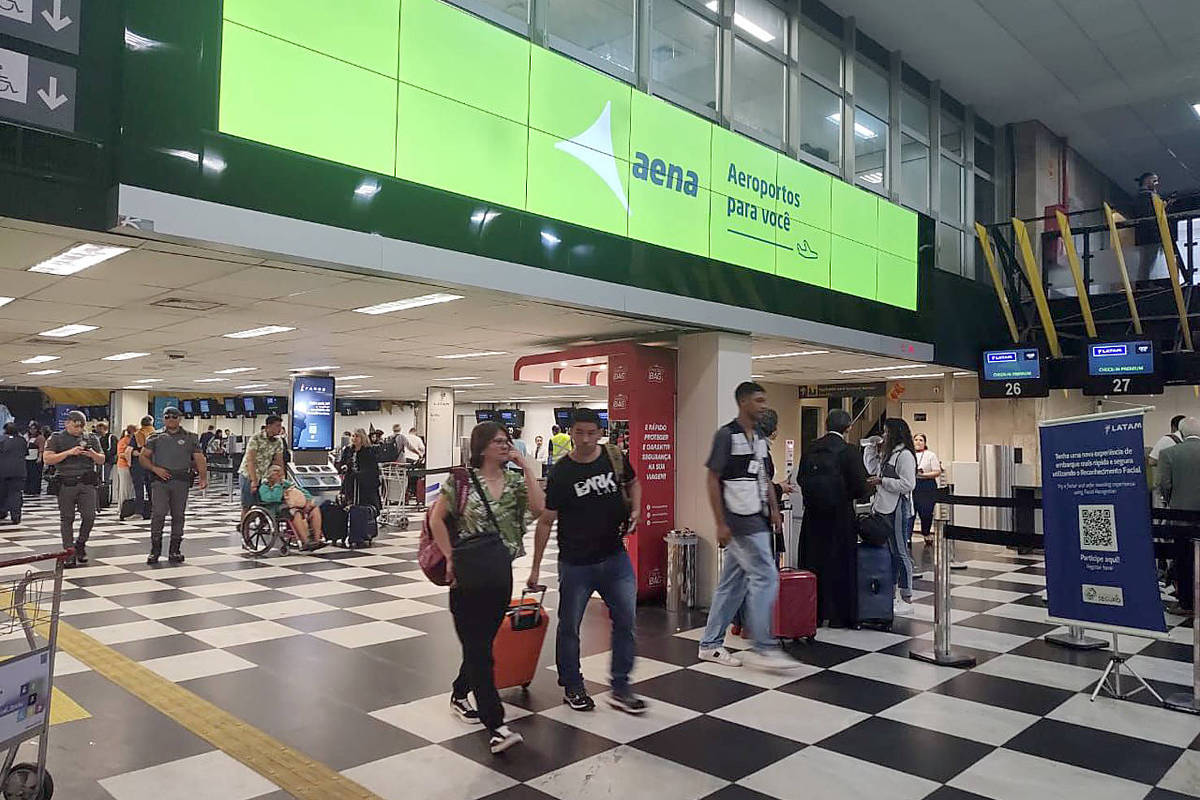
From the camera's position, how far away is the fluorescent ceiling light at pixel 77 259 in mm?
4789

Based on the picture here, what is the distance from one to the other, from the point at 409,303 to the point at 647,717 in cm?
375

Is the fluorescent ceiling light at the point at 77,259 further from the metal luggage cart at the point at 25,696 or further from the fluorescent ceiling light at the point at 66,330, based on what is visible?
the fluorescent ceiling light at the point at 66,330

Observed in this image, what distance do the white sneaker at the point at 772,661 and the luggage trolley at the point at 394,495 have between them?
28.9 ft

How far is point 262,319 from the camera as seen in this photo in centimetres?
758

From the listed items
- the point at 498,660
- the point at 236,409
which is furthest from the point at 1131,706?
the point at 236,409

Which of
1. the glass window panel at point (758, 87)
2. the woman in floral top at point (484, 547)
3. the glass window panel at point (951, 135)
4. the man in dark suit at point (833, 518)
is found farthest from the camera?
the glass window panel at point (951, 135)

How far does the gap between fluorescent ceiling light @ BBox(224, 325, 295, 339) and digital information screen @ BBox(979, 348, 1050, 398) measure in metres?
9.44

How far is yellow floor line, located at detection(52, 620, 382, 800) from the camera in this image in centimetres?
329

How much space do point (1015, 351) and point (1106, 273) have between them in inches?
77.4

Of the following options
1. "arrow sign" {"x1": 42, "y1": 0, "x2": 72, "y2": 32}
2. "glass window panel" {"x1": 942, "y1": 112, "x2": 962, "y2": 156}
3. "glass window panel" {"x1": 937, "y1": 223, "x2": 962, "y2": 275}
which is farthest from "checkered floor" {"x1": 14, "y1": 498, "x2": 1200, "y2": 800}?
"glass window panel" {"x1": 942, "y1": 112, "x2": 962, "y2": 156}

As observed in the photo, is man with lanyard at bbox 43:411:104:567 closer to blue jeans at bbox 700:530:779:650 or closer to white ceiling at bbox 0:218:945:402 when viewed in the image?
white ceiling at bbox 0:218:945:402

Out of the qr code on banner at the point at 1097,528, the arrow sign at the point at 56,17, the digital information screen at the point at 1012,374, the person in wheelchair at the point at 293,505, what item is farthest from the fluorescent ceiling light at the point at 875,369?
the arrow sign at the point at 56,17

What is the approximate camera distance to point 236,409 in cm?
2561

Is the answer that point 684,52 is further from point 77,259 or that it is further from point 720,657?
point 720,657
